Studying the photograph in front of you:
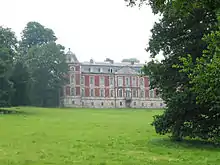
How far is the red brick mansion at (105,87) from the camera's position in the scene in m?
86.2

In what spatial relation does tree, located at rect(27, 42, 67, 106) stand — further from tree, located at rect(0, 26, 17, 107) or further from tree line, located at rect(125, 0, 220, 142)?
tree line, located at rect(125, 0, 220, 142)

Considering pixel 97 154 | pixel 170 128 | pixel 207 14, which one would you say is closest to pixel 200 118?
pixel 170 128

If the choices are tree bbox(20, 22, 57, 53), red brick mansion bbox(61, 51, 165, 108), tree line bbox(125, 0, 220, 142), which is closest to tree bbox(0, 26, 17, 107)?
tree line bbox(125, 0, 220, 142)

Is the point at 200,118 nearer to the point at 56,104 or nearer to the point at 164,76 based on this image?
the point at 164,76

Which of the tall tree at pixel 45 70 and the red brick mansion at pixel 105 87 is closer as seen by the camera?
the tall tree at pixel 45 70

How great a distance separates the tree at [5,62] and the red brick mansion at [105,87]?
36463 mm

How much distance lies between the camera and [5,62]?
43.3 meters

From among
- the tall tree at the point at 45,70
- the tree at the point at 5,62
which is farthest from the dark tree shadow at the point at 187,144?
the tall tree at the point at 45,70

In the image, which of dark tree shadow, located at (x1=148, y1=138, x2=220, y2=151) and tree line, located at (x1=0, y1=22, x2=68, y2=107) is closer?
dark tree shadow, located at (x1=148, y1=138, x2=220, y2=151)

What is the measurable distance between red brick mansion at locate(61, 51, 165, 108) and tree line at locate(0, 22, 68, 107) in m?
8.31

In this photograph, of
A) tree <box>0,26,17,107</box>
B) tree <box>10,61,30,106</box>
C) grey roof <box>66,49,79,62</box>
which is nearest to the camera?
tree <box>0,26,17,107</box>

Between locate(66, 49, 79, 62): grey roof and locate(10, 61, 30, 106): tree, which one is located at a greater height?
locate(66, 49, 79, 62): grey roof

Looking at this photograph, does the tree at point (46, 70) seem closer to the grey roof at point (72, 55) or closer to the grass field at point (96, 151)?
the grey roof at point (72, 55)

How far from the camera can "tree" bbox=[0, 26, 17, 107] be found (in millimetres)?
43653
